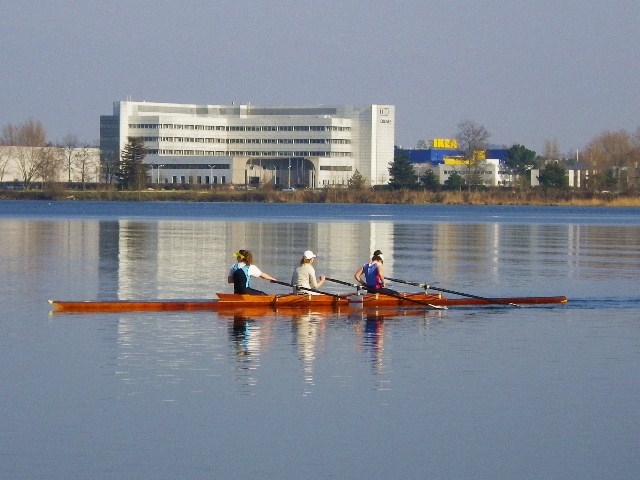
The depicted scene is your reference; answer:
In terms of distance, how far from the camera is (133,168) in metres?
169

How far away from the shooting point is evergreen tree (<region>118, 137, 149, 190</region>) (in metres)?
169

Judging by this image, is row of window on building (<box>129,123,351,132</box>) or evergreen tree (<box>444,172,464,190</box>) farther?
row of window on building (<box>129,123,351,132</box>)

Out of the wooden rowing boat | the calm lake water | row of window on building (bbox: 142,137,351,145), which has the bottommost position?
the calm lake water

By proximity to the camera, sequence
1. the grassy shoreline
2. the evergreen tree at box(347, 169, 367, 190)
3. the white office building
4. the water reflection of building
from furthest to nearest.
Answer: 1. the white office building
2. the evergreen tree at box(347, 169, 367, 190)
3. the grassy shoreline
4. the water reflection of building

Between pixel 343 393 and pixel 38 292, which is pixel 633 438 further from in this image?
pixel 38 292

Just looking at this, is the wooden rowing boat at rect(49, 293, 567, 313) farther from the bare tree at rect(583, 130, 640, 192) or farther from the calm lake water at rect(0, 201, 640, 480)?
the bare tree at rect(583, 130, 640, 192)

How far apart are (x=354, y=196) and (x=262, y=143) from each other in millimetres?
36220

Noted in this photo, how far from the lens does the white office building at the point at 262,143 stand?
596ft

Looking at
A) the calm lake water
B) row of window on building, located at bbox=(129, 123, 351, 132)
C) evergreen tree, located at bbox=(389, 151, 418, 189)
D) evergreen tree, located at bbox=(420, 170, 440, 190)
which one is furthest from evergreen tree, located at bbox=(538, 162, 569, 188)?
the calm lake water

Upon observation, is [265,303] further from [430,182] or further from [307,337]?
[430,182]

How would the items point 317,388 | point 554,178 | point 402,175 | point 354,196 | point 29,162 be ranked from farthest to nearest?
point 29,162, point 402,175, point 354,196, point 554,178, point 317,388

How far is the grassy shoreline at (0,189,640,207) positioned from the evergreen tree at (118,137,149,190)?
358cm

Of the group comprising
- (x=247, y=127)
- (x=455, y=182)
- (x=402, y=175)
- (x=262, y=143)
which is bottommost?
(x=455, y=182)

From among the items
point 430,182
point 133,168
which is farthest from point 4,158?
point 430,182
